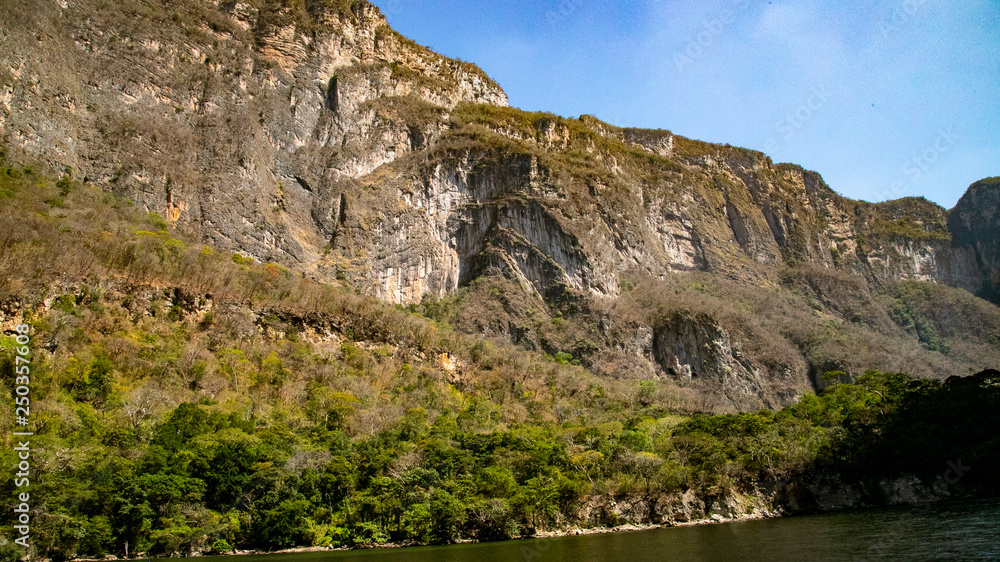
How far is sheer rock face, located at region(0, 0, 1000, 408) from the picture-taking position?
62.0 meters

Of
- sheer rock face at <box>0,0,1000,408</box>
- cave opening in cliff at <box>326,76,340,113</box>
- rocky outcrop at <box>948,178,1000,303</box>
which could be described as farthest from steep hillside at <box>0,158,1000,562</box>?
rocky outcrop at <box>948,178,1000,303</box>

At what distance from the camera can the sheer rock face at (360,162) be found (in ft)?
204

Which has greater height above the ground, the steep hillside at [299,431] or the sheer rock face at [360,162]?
the sheer rock face at [360,162]

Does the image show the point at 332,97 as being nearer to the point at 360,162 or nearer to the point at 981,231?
the point at 360,162

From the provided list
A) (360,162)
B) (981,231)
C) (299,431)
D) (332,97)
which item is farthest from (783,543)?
(981,231)

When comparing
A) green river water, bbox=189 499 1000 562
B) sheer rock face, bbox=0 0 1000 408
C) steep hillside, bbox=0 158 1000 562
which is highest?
sheer rock face, bbox=0 0 1000 408

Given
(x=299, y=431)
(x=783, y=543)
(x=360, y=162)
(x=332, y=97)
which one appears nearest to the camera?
(x=783, y=543)

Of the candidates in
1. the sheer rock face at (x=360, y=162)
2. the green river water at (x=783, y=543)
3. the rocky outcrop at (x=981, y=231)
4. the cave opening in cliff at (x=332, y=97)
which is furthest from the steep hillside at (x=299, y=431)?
the rocky outcrop at (x=981, y=231)

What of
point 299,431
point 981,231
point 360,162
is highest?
point 360,162

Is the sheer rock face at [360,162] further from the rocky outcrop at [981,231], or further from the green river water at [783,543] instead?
the rocky outcrop at [981,231]

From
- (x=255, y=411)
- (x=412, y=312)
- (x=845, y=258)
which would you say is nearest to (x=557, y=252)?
(x=412, y=312)

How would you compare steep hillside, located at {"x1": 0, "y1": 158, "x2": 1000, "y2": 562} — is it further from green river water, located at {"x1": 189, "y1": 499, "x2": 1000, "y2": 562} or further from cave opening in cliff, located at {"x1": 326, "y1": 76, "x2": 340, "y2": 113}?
cave opening in cliff, located at {"x1": 326, "y1": 76, "x2": 340, "y2": 113}

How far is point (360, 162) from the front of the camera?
82.2m

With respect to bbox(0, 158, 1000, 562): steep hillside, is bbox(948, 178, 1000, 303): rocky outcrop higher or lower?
higher
